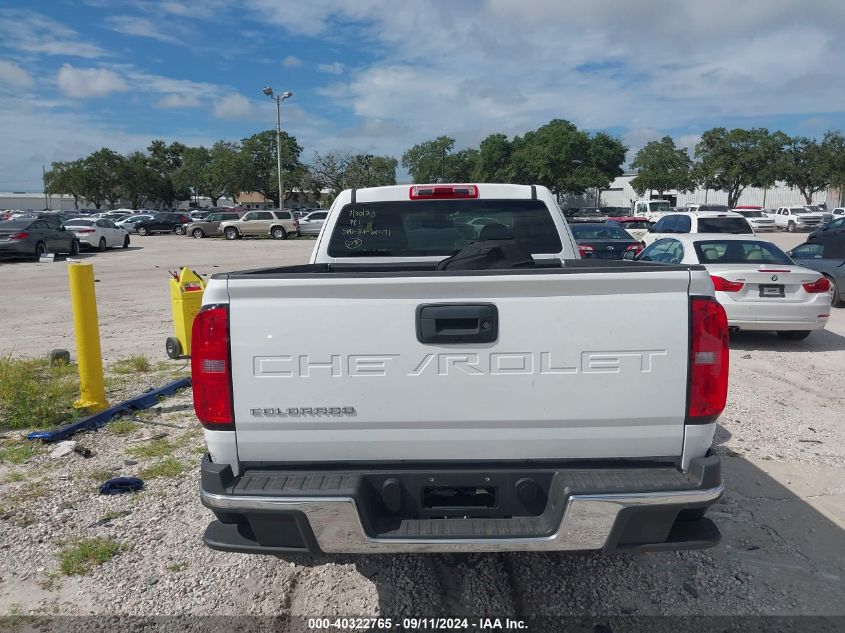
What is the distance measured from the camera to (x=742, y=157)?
197 feet

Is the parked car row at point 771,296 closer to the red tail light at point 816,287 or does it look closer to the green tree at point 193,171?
the red tail light at point 816,287

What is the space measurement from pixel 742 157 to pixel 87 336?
64307mm

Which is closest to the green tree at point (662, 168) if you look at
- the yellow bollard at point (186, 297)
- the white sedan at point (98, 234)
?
the white sedan at point (98, 234)

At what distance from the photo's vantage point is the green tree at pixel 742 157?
60344 mm

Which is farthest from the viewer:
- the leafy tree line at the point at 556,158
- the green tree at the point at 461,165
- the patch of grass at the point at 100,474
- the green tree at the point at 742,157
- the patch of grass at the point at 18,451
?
the green tree at the point at 461,165

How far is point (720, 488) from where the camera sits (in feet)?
8.73

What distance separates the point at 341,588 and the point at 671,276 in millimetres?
2351

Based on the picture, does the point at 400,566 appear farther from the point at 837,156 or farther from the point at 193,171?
the point at 193,171

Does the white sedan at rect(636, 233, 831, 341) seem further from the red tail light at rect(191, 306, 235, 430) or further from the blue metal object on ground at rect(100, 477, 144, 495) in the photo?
the red tail light at rect(191, 306, 235, 430)

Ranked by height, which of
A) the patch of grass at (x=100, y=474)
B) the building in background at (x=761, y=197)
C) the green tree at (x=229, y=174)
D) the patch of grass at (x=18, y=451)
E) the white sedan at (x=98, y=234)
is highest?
the green tree at (x=229, y=174)

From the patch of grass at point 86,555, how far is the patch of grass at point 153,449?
1.37 meters

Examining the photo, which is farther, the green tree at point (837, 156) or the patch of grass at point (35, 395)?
the green tree at point (837, 156)

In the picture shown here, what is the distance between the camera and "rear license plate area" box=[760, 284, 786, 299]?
9.28m

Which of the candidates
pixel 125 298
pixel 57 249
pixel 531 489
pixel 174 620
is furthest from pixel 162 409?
pixel 57 249
